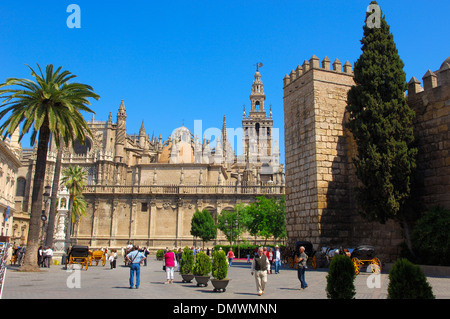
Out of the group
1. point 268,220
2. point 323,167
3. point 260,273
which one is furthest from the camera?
point 268,220

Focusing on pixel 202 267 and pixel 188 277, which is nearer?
pixel 202 267

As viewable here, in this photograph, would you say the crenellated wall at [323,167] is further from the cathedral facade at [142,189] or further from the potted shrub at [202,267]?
the cathedral facade at [142,189]

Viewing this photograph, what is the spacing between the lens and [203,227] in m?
44.8

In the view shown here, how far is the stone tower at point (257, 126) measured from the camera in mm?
98938

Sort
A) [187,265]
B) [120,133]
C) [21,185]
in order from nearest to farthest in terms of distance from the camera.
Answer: [187,265], [21,185], [120,133]

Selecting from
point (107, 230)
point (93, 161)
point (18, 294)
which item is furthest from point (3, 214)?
point (93, 161)

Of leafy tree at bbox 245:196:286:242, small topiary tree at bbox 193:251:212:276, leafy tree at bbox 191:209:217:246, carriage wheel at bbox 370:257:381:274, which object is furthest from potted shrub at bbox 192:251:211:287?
leafy tree at bbox 191:209:217:246

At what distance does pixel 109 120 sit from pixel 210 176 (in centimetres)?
2282

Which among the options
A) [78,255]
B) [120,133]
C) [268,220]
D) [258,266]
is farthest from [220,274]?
[120,133]

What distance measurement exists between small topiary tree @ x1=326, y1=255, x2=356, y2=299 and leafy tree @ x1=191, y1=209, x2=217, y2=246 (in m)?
37.3

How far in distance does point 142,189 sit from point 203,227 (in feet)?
39.2

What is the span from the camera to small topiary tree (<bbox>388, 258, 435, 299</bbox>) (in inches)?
244

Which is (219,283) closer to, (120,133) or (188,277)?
(188,277)

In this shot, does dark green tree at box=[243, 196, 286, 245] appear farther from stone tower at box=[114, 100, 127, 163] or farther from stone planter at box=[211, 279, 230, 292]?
stone planter at box=[211, 279, 230, 292]
